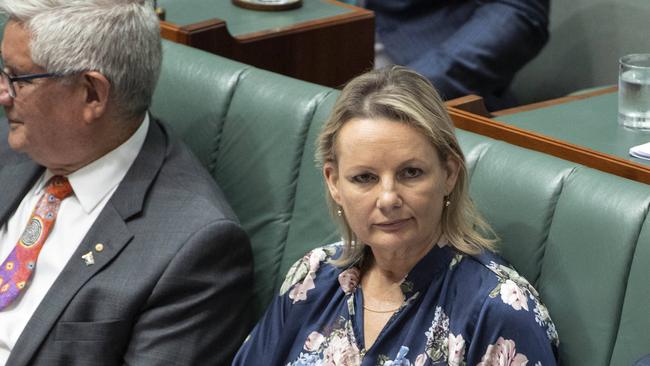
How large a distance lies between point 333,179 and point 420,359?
29cm

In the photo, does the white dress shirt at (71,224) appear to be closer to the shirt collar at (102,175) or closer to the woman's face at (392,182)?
the shirt collar at (102,175)

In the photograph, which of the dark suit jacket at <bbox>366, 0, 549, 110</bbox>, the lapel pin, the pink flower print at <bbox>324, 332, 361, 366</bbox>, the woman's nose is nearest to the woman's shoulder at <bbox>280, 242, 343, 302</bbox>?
the pink flower print at <bbox>324, 332, 361, 366</bbox>

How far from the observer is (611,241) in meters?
1.59

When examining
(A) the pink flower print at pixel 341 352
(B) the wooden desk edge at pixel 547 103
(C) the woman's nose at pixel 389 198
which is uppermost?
(C) the woman's nose at pixel 389 198

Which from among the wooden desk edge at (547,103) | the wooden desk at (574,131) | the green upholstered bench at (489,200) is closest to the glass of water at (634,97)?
the wooden desk at (574,131)

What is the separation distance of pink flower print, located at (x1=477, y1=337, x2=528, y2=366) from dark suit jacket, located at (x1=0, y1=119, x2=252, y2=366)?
500 millimetres

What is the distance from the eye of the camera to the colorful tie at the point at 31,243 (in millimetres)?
1978

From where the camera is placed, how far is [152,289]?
1853 millimetres

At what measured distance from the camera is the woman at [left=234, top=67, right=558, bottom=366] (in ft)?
5.12

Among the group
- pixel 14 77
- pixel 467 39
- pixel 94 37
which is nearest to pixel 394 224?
pixel 94 37

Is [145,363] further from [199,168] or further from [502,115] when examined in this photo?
[502,115]

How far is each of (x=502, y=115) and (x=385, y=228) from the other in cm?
59

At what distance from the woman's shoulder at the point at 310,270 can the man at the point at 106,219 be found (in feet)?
0.40

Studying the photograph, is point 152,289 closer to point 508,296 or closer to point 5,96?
point 5,96
